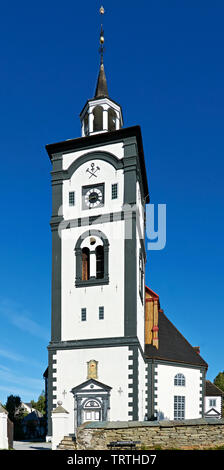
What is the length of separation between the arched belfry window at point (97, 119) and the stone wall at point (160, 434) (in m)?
22.4

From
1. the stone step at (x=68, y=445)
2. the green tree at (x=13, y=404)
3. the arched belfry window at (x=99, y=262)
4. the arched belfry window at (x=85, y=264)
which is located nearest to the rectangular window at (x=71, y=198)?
the arched belfry window at (x=85, y=264)

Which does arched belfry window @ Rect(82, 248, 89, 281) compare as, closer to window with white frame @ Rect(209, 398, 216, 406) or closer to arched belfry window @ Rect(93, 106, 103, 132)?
arched belfry window @ Rect(93, 106, 103, 132)

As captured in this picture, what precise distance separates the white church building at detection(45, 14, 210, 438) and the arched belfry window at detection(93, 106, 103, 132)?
7cm

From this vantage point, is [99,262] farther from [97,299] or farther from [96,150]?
[96,150]

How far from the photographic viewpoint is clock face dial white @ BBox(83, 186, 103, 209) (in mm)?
30036

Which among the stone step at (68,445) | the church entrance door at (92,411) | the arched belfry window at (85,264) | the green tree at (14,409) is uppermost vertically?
the arched belfry window at (85,264)

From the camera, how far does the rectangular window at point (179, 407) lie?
32.6m

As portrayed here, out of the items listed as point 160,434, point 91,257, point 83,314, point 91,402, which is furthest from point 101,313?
point 160,434

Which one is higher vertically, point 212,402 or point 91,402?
point 91,402

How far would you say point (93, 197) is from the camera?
30.2m

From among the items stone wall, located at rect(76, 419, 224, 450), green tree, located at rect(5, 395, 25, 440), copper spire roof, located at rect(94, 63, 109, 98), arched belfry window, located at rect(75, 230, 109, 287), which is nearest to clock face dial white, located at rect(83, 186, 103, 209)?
arched belfry window, located at rect(75, 230, 109, 287)

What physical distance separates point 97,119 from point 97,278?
12.1 metres

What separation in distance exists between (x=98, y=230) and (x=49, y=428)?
12.2m

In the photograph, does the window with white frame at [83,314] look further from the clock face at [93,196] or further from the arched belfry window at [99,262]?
the clock face at [93,196]
